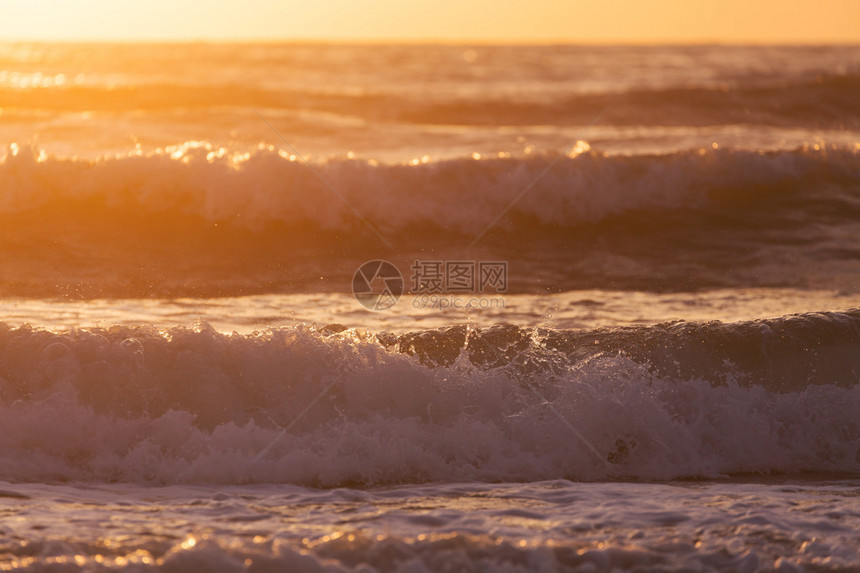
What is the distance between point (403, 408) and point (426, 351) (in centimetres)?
67

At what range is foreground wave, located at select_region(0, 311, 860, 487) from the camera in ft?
17.5

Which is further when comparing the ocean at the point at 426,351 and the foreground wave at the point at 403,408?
the foreground wave at the point at 403,408

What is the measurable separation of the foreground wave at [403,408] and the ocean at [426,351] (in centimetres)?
2

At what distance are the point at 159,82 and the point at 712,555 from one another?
72.5ft

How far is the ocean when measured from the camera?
443 centimetres

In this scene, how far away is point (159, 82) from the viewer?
23.8m

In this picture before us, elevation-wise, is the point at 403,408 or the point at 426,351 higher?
the point at 426,351

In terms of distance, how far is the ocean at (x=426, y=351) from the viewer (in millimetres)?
4430

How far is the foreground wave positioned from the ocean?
2 cm

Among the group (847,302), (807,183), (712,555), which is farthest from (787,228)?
(712,555)

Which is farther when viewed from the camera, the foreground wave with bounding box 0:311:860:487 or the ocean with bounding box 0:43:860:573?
the foreground wave with bounding box 0:311:860:487

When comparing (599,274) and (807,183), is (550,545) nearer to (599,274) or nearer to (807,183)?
(599,274)

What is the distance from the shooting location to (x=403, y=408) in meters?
5.81

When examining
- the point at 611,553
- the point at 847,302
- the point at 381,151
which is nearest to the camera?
the point at 611,553
